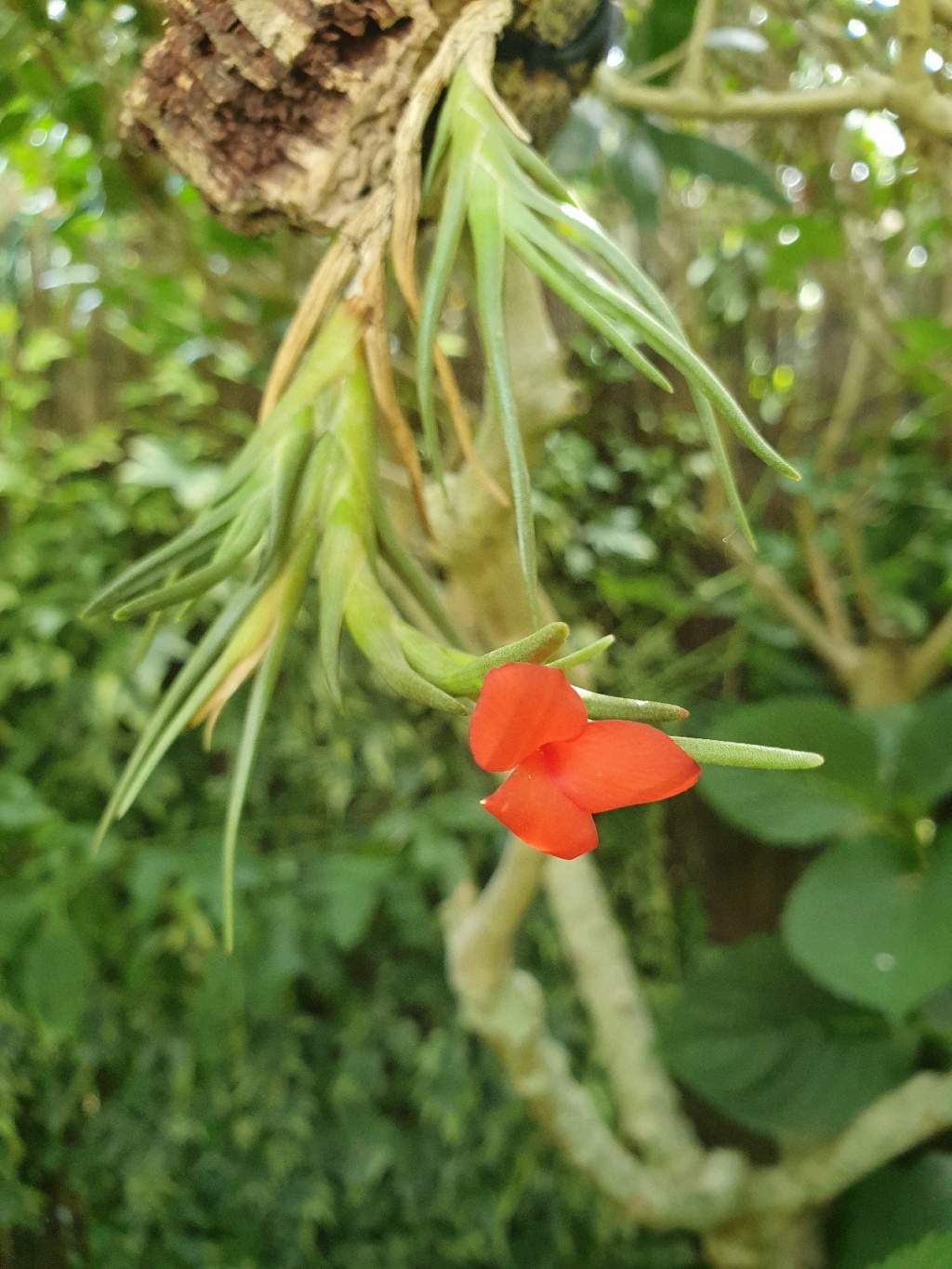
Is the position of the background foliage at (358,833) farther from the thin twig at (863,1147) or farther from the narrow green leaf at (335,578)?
the narrow green leaf at (335,578)

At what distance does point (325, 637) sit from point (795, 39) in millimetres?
808

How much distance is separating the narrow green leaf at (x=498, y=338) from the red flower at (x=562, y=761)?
51 millimetres

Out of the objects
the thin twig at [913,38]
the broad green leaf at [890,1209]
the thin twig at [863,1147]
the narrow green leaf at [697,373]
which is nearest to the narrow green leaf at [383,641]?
the narrow green leaf at [697,373]

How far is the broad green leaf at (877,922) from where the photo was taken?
733 millimetres

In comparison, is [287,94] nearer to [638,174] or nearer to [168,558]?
[168,558]

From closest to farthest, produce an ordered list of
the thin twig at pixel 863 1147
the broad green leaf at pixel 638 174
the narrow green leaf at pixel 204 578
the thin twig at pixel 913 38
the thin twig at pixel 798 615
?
the narrow green leaf at pixel 204 578, the thin twig at pixel 913 38, the broad green leaf at pixel 638 174, the thin twig at pixel 863 1147, the thin twig at pixel 798 615

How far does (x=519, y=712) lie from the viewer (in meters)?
0.18

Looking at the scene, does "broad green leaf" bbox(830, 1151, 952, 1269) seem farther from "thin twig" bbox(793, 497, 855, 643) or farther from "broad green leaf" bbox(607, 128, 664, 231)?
"broad green leaf" bbox(607, 128, 664, 231)

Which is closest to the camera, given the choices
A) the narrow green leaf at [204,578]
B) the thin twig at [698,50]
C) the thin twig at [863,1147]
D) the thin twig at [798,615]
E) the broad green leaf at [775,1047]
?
the narrow green leaf at [204,578]

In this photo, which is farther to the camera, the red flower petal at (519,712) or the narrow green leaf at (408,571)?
the narrow green leaf at (408,571)

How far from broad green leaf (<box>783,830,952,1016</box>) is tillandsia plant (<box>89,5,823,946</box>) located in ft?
1.92

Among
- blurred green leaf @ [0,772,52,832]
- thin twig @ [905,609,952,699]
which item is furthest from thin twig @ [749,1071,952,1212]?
blurred green leaf @ [0,772,52,832]

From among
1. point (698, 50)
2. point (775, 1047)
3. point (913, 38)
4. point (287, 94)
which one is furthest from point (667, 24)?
point (775, 1047)

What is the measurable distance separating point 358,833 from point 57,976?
34 centimetres
